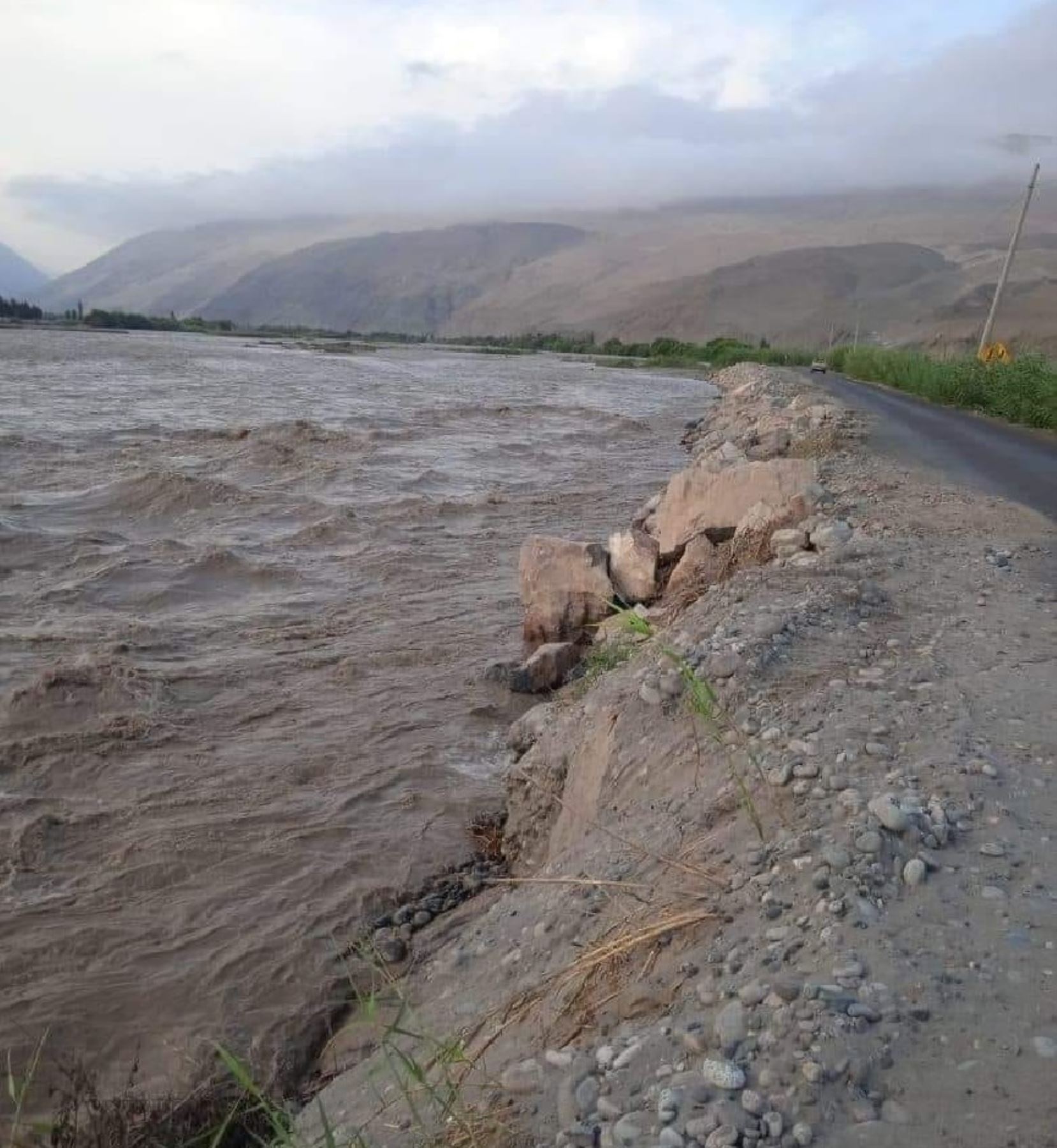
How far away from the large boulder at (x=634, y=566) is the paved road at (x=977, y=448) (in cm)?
402

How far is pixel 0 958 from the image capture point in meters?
4.34

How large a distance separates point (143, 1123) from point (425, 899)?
1846 mm

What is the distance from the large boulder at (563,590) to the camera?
8562 millimetres

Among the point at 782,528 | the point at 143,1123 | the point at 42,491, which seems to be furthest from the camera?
the point at 42,491

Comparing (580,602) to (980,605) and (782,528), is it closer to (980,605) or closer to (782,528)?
(782,528)

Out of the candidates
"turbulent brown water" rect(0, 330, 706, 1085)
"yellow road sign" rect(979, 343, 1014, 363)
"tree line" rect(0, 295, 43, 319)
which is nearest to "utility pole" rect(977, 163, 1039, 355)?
"yellow road sign" rect(979, 343, 1014, 363)

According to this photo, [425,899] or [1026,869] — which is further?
[425,899]

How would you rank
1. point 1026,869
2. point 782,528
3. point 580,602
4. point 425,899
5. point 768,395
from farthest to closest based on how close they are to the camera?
point 768,395
point 580,602
point 782,528
point 425,899
point 1026,869

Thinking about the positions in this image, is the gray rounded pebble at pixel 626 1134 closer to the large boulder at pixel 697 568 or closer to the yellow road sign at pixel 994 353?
the large boulder at pixel 697 568

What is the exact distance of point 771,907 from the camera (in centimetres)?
290

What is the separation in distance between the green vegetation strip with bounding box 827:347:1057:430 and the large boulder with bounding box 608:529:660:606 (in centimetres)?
1307

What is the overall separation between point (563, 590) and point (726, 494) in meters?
1.80

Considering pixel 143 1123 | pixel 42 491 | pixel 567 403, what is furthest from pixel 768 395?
pixel 143 1123

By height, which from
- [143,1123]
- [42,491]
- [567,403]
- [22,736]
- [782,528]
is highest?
[782,528]
